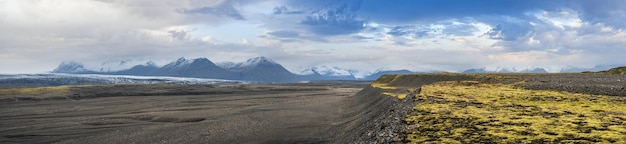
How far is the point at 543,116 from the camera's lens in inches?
1123

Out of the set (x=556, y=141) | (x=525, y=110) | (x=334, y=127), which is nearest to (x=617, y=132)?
(x=556, y=141)

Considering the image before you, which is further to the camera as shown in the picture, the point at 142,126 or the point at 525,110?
the point at 142,126

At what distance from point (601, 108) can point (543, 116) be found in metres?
7.92

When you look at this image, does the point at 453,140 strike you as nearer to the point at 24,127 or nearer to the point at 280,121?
the point at 280,121

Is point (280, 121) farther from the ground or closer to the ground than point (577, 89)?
closer to the ground

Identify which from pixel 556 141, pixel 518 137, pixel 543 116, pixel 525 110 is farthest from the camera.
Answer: pixel 525 110

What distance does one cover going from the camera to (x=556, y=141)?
19234 mm

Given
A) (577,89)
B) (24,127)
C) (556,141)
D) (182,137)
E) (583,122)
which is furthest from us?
(577,89)

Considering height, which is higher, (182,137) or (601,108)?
(601,108)

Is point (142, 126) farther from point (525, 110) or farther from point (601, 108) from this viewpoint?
point (601, 108)

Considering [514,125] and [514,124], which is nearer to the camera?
[514,125]

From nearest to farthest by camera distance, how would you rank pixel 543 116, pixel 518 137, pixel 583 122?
1. pixel 518 137
2. pixel 583 122
3. pixel 543 116

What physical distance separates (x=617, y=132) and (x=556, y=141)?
3624 mm

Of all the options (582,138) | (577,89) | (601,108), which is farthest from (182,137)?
(577,89)
